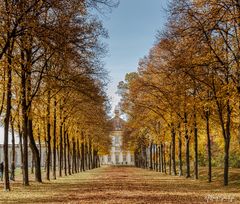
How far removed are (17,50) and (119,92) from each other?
42286mm

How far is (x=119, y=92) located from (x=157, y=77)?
30192 mm

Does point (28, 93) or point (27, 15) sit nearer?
point (27, 15)

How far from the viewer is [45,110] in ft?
131

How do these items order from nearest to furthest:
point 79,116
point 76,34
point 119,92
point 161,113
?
point 76,34 → point 161,113 → point 79,116 → point 119,92

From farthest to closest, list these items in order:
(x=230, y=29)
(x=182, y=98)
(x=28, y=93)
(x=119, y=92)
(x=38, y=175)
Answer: (x=119, y=92)
(x=182, y=98)
(x=38, y=175)
(x=28, y=93)
(x=230, y=29)

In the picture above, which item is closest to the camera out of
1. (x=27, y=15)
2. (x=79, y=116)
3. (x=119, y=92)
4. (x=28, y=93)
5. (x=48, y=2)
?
(x=48, y=2)

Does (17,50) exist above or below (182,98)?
above

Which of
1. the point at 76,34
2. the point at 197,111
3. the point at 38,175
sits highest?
the point at 76,34

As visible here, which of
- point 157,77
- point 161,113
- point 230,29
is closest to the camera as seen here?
point 230,29

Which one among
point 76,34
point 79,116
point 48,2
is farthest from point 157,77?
point 48,2

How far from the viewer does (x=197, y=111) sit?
119ft

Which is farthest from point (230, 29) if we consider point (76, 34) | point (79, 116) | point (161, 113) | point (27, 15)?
point (79, 116)

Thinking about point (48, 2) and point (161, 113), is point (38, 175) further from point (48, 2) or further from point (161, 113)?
point (48, 2)

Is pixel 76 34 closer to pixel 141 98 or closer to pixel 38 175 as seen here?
pixel 38 175
